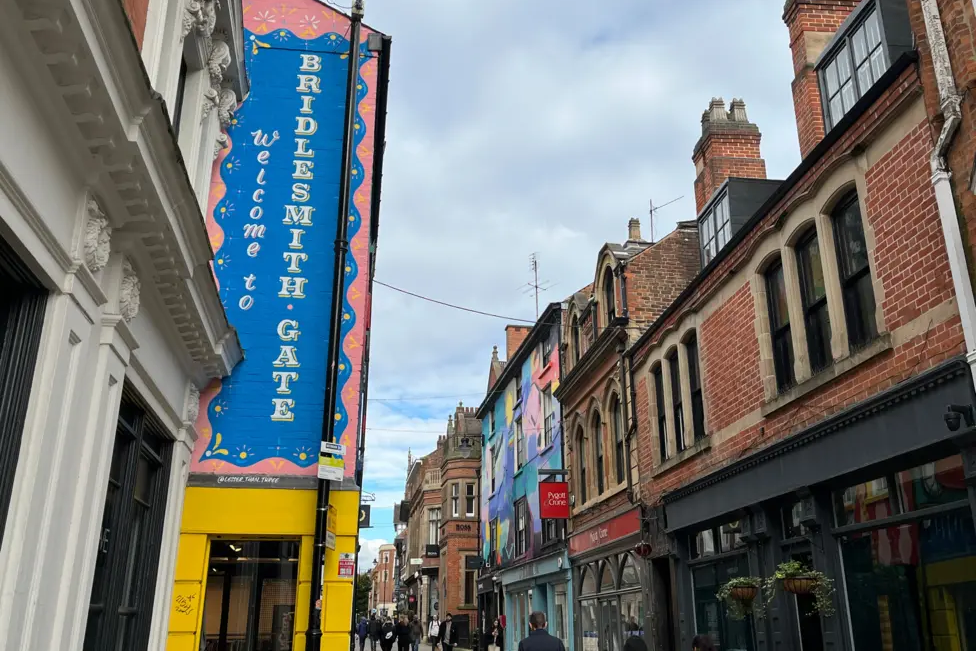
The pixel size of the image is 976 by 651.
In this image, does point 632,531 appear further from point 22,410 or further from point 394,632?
point 394,632

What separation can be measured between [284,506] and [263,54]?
24.3 feet

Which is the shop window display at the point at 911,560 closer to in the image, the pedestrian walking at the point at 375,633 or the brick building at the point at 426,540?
the pedestrian walking at the point at 375,633

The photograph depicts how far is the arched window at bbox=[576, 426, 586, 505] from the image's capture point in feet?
73.0

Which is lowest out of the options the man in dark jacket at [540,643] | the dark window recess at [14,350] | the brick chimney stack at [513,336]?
the man in dark jacket at [540,643]

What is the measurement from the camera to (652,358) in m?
17.3

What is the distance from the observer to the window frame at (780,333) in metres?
11.9

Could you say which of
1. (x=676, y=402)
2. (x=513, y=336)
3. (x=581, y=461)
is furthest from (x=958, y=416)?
(x=513, y=336)

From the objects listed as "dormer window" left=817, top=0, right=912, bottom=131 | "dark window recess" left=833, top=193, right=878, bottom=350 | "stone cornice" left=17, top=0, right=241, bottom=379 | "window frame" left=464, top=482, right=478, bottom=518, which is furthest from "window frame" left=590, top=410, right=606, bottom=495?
"window frame" left=464, top=482, right=478, bottom=518

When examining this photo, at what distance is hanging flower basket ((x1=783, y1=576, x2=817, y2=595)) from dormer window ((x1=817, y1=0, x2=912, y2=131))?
20.5ft

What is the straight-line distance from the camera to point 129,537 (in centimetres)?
881

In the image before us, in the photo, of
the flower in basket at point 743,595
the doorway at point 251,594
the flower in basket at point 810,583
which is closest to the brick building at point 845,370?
the flower in basket at point 810,583

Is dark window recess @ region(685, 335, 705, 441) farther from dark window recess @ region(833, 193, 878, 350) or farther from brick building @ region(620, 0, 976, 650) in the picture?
dark window recess @ region(833, 193, 878, 350)

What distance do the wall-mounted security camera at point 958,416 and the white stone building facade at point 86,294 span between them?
291 inches

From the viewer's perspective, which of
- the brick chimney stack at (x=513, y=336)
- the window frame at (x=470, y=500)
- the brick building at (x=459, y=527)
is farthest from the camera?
the window frame at (x=470, y=500)
